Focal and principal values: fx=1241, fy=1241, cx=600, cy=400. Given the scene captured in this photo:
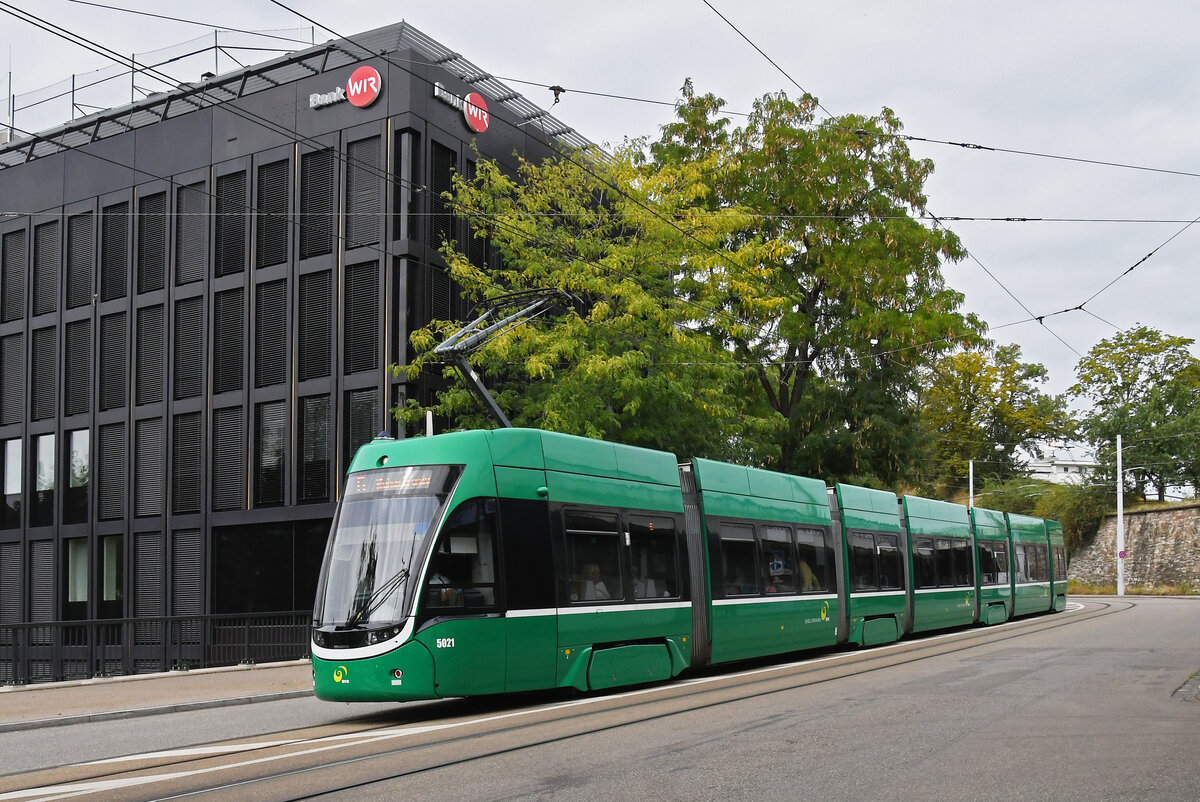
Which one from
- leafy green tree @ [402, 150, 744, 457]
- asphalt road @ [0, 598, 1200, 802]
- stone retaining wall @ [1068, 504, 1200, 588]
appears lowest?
stone retaining wall @ [1068, 504, 1200, 588]

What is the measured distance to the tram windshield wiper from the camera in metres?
11.9

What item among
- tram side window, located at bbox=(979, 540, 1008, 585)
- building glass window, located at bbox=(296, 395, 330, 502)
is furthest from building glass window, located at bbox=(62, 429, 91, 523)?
tram side window, located at bbox=(979, 540, 1008, 585)

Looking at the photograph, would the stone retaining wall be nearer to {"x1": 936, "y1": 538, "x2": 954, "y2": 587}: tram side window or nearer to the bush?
the bush

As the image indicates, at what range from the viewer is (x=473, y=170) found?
2848cm

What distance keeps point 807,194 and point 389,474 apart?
21804 mm

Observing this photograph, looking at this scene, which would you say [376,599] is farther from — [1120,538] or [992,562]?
[1120,538]

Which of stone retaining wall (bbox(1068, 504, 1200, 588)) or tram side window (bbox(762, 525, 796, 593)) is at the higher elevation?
tram side window (bbox(762, 525, 796, 593))

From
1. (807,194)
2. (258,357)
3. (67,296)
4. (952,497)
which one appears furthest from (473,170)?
(952,497)

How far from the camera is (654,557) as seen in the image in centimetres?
1519

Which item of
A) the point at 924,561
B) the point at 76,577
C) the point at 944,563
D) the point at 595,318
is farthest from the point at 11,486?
the point at 944,563

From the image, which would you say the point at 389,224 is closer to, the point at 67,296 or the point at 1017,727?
the point at 67,296

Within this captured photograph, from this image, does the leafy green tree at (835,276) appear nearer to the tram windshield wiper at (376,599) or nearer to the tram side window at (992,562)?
the tram side window at (992,562)

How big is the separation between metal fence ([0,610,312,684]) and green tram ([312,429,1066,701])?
31.1 feet

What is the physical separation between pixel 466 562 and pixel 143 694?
695cm
